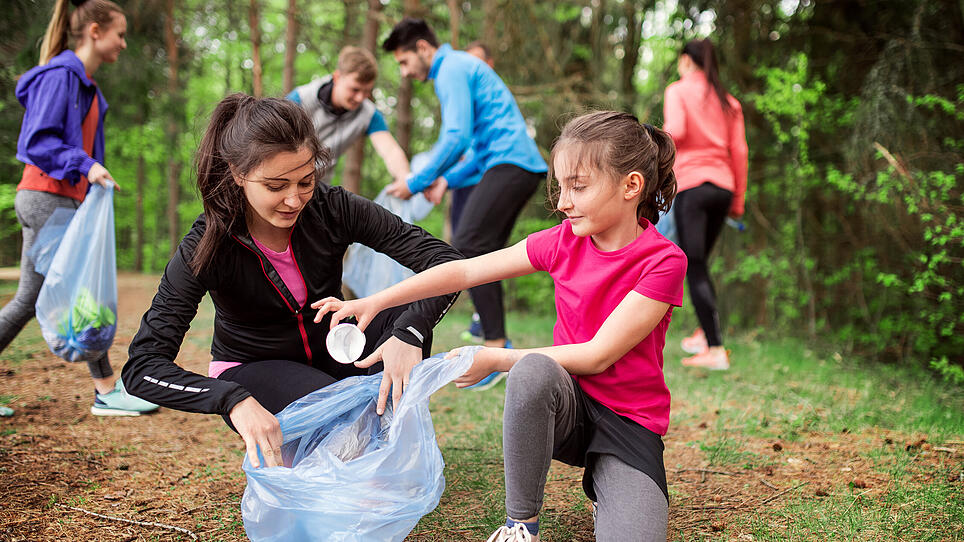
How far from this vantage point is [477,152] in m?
3.65

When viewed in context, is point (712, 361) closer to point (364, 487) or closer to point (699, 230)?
point (699, 230)

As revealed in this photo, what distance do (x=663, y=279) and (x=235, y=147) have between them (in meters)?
1.17

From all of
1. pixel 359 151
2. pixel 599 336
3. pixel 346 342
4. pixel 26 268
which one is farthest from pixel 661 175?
pixel 359 151

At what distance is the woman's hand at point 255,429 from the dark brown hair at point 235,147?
1.39ft

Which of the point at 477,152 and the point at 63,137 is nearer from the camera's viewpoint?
the point at 63,137

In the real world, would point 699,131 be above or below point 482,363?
above

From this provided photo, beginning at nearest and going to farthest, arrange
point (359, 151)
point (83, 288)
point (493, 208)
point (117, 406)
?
point (83, 288)
point (117, 406)
point (493, 208)
point (359, 151)

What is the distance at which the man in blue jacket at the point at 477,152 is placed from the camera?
338 centimetres

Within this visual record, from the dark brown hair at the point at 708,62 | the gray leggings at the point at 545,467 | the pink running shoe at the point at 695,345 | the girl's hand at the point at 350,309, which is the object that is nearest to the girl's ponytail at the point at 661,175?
the gray leggings at the point at 545,467

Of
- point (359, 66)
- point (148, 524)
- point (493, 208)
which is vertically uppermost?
point (359, 66)

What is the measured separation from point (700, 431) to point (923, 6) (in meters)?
3.51

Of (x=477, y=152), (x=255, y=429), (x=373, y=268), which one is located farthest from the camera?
(x=477, y=152)

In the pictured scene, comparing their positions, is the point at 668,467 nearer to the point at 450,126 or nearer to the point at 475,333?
the point at 450,126

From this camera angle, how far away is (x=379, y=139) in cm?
374
